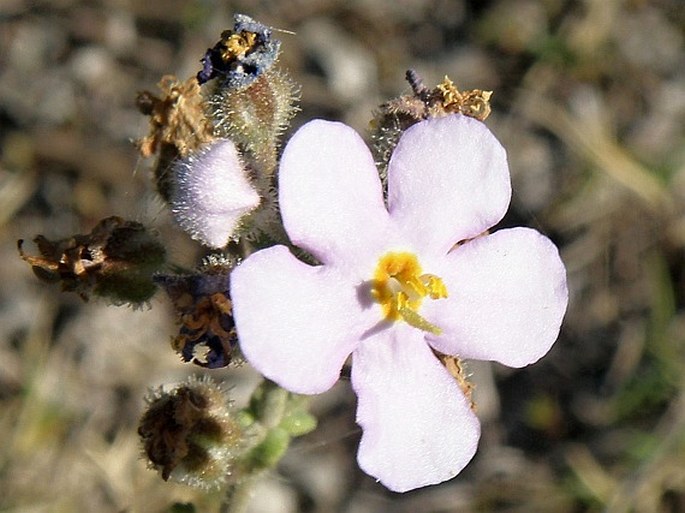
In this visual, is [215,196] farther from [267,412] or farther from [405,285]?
[267,412]

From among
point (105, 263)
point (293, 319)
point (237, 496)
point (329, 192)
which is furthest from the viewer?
point (237, 496)

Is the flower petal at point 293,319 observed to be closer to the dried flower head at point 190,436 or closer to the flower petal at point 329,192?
the flower petal at point 329,192

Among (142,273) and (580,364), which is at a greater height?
(142,273)

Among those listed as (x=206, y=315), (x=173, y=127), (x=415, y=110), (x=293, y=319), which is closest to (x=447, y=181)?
(x=415, y=110)

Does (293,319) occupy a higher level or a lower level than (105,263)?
higher

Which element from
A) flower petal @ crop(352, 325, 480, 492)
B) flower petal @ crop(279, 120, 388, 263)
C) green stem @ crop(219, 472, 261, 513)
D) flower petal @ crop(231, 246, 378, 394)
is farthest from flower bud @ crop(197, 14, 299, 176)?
green stem @ crop(219, 472, 261, 513)

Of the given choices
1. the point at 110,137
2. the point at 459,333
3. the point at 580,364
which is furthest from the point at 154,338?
the point at 459,333

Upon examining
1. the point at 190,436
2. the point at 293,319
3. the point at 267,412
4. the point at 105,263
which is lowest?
the point at 267,412

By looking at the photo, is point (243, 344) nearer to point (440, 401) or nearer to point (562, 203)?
point (440, 401)

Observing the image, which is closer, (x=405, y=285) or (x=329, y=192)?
(x=329, y=192)
